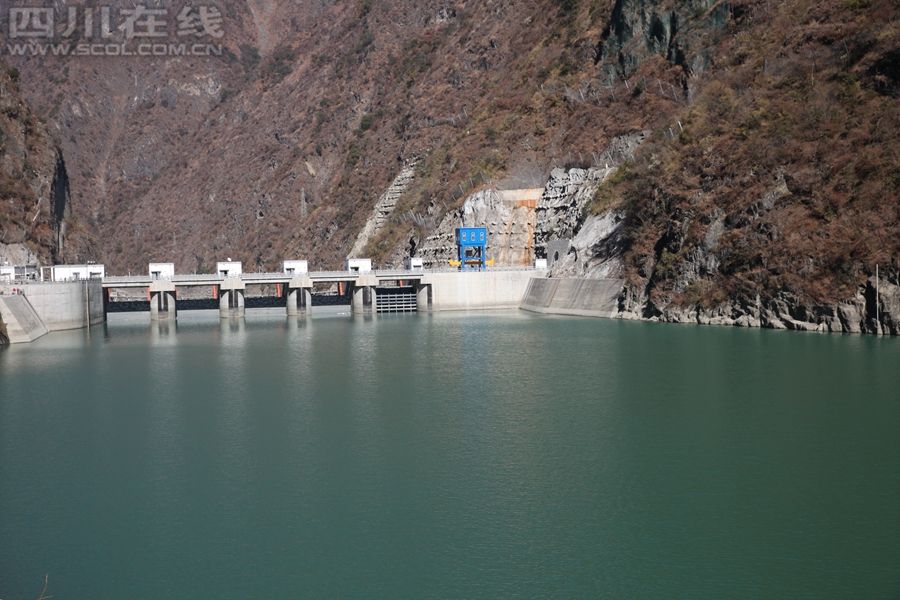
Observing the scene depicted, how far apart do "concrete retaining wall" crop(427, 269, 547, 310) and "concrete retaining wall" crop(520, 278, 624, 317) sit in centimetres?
201

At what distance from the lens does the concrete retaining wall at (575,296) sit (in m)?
77.5

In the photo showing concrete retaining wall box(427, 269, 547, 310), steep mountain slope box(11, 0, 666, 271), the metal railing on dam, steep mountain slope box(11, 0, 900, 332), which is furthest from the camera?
steep mountain slope box(11, 0, 666, 271)

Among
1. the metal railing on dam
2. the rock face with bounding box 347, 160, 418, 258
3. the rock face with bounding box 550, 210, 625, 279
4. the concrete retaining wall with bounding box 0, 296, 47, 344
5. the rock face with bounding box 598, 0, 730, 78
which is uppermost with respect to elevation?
the rock face with bounding box 598, 0, 730, 78

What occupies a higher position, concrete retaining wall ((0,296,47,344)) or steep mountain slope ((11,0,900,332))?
steep mountain slope ((11,0,900,332))

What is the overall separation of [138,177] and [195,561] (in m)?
194

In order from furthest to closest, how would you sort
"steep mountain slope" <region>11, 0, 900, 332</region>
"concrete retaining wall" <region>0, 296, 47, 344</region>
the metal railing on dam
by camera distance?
the metal railing on dam
"concrete retaining wall" <region>0, 296, 47, 344</region>
"steep mountain slope" <region>11, 0, 900, 332</region>

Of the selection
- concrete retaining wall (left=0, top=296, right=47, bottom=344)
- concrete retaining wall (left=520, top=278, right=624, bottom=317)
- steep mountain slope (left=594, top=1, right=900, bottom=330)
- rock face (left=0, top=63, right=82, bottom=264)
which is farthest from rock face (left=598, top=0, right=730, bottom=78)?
concrete retaining wall (left=0, top=296, right=47, bottom=344)

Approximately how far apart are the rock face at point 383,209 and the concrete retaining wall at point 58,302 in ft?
156

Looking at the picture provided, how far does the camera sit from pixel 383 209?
411 feet

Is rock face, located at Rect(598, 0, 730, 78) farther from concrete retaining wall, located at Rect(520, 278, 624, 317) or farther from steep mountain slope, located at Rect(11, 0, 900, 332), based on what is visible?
concrete retaining wall, located at Rect(520, 278, 624, 317)

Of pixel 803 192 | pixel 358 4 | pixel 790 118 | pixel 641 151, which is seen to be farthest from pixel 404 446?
pixel 358 4

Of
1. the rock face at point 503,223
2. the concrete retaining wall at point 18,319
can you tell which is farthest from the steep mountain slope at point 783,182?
the concrete retaining wall at point 18,319

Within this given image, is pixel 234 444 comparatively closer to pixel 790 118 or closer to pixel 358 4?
pixel 790 118

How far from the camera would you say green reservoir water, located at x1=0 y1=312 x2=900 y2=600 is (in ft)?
64.4
